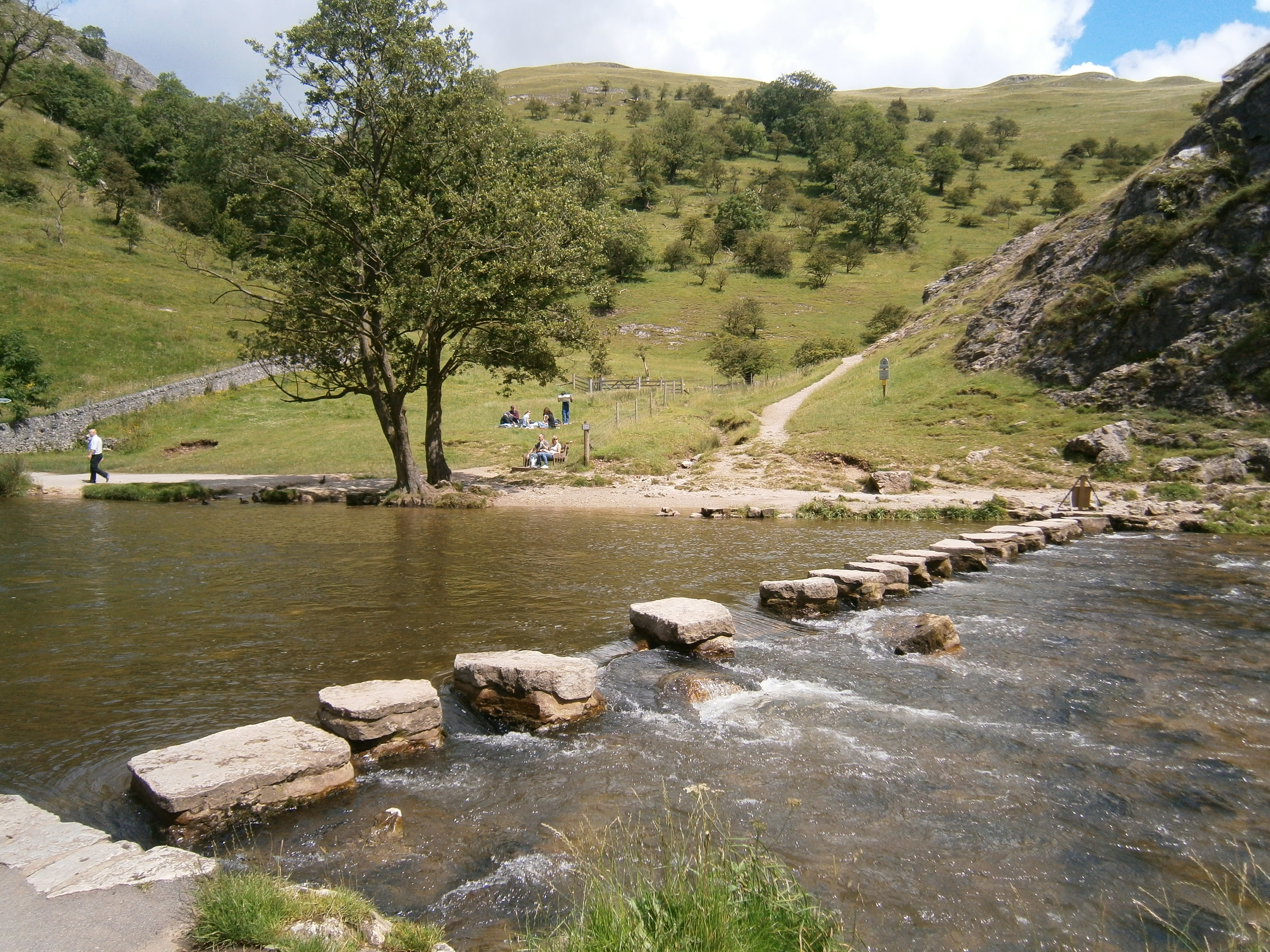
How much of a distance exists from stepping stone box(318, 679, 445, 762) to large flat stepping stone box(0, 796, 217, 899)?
5.83ft

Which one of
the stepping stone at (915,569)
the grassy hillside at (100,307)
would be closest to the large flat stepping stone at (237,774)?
the stepping stone at (915,569)

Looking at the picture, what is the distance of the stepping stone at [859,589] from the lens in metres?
11.8

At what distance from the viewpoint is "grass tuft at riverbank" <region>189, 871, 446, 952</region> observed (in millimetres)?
3602

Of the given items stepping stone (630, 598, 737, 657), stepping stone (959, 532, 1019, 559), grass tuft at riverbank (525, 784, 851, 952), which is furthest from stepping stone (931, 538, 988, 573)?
grass tuft at riverbank (525, 784, 851, 952)

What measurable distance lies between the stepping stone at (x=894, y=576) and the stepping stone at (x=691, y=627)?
3662mm

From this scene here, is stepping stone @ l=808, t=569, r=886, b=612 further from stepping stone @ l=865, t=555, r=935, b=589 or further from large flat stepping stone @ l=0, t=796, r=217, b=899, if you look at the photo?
large flat stepping stone @ l=0, t=796, r=217, b=899

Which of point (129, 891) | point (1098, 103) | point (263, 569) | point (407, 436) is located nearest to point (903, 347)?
point (407, 436)

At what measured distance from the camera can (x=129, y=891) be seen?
13.3ft

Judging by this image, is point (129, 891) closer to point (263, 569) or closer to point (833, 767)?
point (833, 767)

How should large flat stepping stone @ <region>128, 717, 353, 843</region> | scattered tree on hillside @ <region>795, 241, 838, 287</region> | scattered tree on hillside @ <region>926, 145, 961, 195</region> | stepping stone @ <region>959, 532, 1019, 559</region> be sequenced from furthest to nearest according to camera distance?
scattered tree on hillside @ <region>926, 145, 961, 195</region>, scattered tree on hillside @ <region>795, 241, 838, 287</region>, stepping stone @ <region>959, 532, 1019, 559</region>, large flat stepping stone @ <region>128, 717, 353, 843</region>

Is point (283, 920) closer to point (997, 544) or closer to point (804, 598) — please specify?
point (804, 598)

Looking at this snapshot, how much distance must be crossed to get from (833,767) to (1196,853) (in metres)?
2.37

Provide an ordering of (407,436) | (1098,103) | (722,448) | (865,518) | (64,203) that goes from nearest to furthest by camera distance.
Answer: (865,518)
(407,436)
(722,448)
(64,203)
(1098,103)

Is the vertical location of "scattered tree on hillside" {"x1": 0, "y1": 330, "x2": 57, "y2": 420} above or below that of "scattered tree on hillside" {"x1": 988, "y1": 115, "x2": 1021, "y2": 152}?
below
